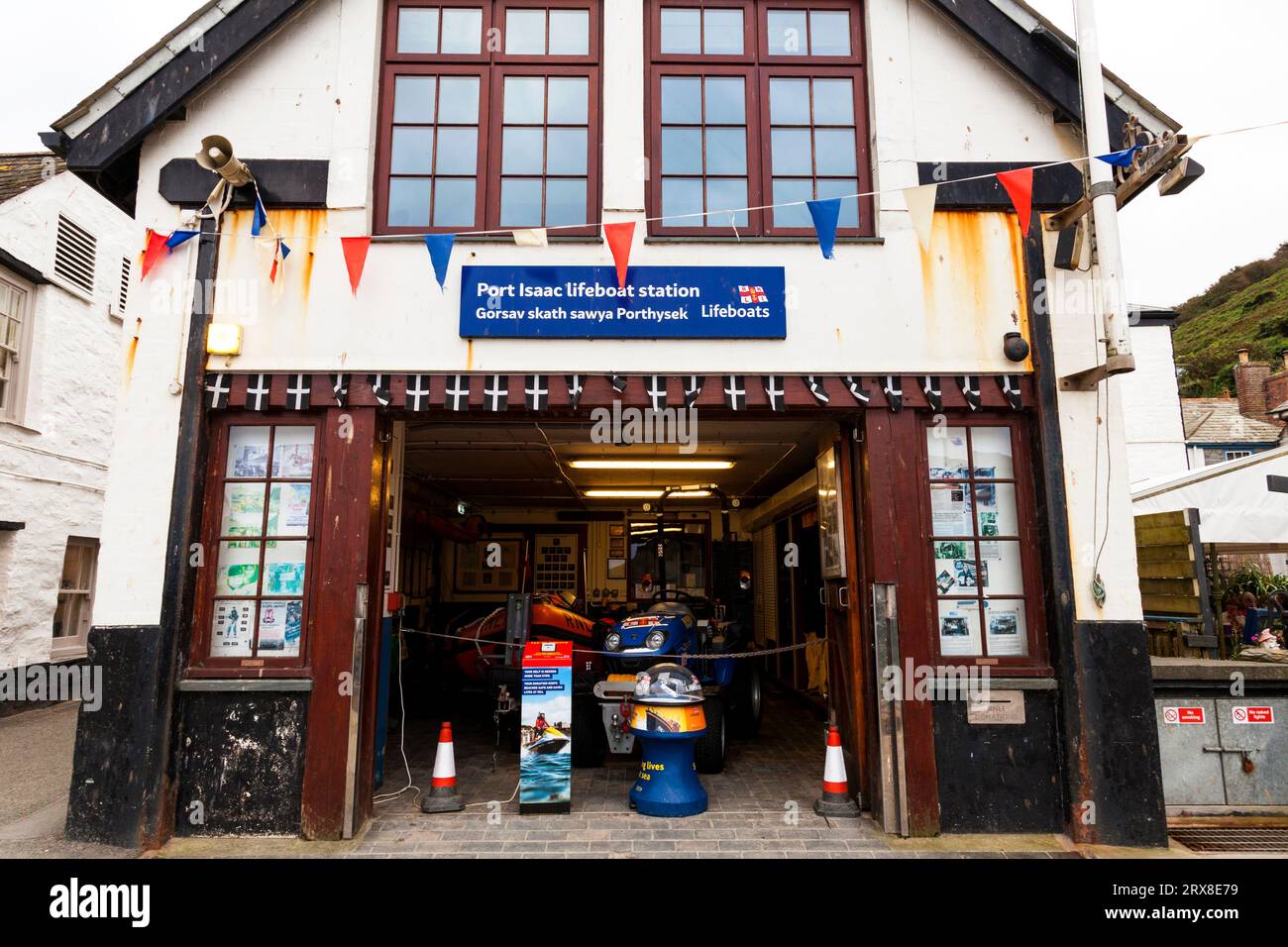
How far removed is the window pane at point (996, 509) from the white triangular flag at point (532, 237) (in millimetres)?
3877

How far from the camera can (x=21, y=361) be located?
9.98 m

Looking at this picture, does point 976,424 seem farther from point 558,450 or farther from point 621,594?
point 621,594

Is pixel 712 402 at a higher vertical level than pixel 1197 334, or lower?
lower

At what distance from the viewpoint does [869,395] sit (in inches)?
227

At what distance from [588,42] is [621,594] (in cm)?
1070

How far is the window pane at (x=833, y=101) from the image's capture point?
20.8 feet

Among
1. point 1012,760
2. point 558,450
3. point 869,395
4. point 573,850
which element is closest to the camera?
point 573,850

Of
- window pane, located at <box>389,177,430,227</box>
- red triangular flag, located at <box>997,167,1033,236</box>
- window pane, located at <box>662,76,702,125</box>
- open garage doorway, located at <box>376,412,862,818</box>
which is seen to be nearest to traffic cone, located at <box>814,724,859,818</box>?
open garage doorway, located at <box>376,412,862,818</box>

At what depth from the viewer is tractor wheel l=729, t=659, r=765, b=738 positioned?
8.53 meters

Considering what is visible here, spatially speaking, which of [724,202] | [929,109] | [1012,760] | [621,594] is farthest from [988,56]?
[621,594]

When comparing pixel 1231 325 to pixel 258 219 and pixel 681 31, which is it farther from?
pixel 258 219

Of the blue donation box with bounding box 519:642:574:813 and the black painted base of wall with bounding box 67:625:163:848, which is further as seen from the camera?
the blue donation box with bounding box 519:642:574:813

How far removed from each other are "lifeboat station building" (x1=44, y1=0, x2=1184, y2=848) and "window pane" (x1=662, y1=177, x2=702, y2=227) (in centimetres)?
3

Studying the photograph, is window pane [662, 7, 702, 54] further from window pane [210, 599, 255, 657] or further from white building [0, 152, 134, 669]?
white building [0, 152, 134, 669]
